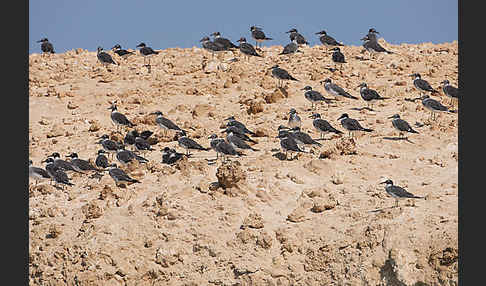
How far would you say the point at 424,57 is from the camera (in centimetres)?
3281

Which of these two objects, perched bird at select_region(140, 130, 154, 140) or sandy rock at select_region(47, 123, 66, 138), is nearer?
perched bird at select_region(140, 130, 154, 140)

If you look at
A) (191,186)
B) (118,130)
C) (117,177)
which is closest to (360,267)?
(191,186)

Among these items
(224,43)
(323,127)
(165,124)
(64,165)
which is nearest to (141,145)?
(165,124)

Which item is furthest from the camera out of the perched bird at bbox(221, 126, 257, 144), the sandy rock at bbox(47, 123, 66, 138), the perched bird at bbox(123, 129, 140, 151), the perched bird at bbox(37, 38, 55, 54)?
the perched bird at bbox(37, 38, 55, 54)

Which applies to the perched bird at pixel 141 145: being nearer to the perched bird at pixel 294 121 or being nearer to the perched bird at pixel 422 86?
the perched bird at pixel 294 121

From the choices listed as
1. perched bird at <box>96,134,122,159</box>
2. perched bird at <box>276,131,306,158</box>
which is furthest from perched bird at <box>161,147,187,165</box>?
perched bird at <box>276,131,306,158</box>

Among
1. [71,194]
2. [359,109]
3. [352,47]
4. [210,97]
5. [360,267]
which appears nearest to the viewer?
[360,267]

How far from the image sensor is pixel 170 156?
74.4 ft

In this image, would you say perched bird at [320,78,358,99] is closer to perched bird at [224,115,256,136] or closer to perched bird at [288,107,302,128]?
perched bird at [288,107,302,128]

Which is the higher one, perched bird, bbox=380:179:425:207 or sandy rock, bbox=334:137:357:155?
sandy rock, bbox=334:137:357:155

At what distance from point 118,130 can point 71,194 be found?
5931 mm

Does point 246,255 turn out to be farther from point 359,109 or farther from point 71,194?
point 359,109

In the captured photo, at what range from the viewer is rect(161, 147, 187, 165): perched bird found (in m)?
22.6

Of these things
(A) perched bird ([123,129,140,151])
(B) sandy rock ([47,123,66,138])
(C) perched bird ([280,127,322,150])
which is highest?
(C) perched bird ([280,127,322,150])
